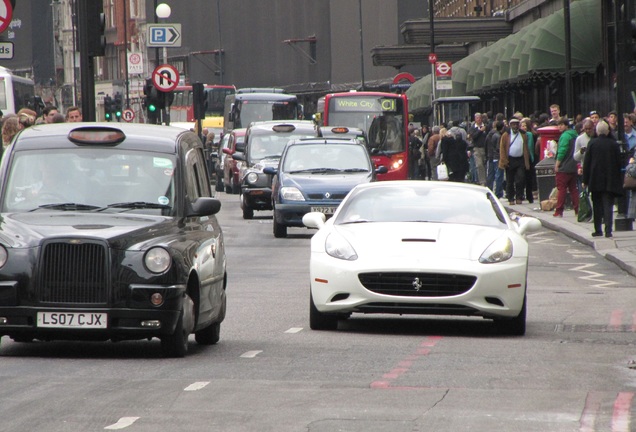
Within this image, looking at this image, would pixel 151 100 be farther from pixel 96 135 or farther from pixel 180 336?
pixel 180 336

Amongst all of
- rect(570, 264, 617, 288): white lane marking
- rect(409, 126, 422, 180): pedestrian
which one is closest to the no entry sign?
rect(409, 126, 422, 180): pedestrian

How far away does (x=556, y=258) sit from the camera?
23.0 metres

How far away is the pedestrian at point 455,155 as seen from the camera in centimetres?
3778

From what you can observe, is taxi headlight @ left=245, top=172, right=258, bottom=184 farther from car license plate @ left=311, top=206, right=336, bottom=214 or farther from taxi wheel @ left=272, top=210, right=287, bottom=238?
car license plate @ left=311, top=206, right=336, bottom=214

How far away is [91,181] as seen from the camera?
1123 cm

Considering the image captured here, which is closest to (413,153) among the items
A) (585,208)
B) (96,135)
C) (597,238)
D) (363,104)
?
(363,104)

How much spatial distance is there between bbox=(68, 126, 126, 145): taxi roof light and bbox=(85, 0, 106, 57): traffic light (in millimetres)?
7025

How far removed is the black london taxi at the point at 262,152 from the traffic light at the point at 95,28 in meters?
14.5

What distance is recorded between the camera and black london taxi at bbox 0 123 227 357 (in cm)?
1027

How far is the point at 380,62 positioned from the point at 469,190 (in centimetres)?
6152

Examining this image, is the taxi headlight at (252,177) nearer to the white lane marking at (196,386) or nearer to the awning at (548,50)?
the awning at (548,50)

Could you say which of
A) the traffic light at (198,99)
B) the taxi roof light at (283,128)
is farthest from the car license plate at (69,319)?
the traffic light at (198,99)

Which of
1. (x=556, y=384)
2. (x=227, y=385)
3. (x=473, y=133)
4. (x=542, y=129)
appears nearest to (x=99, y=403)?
(x=227, y=385)

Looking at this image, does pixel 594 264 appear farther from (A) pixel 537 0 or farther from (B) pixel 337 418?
(A) pixel 537 0
